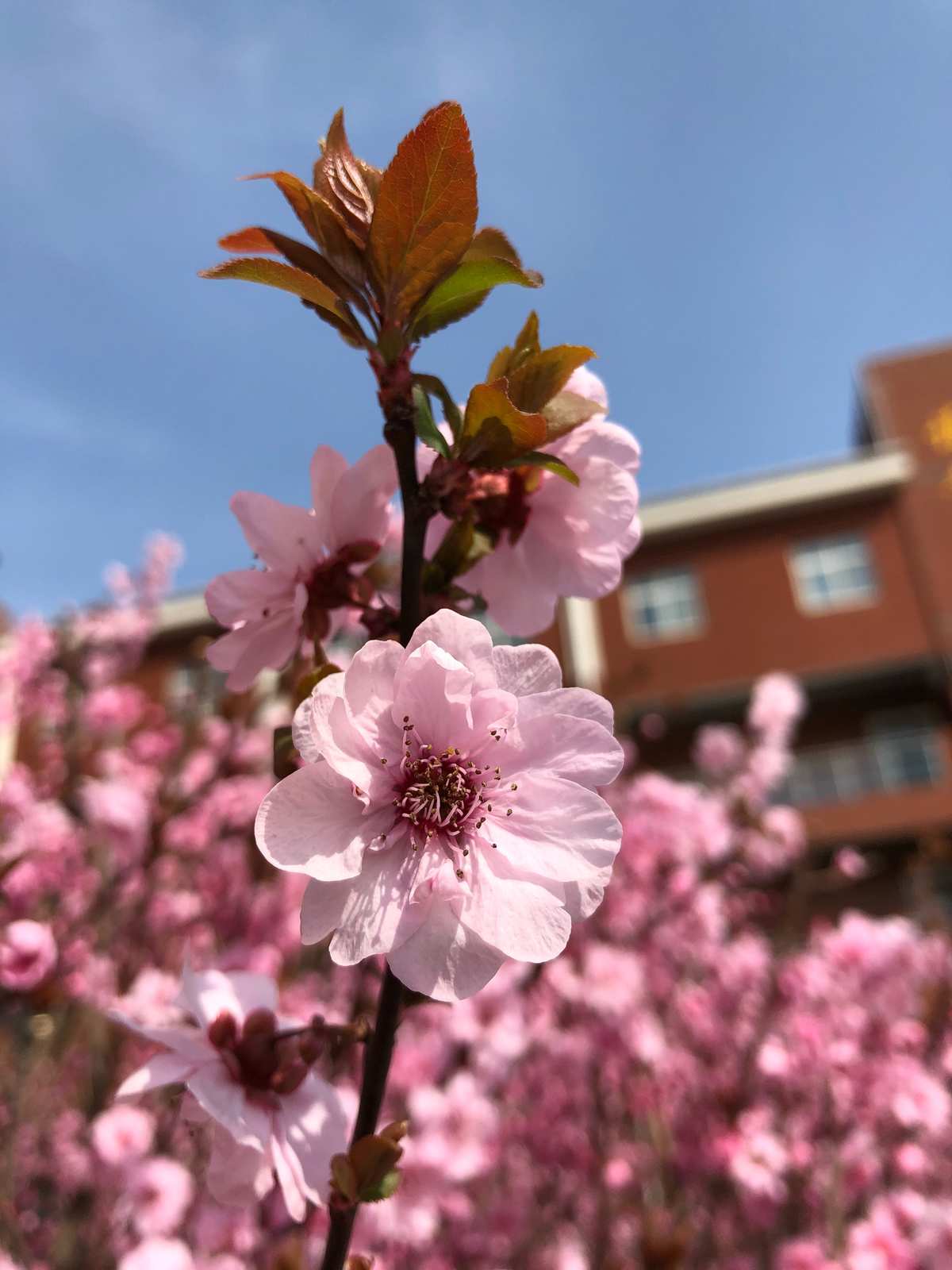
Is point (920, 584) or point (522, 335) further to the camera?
point (920, 584)

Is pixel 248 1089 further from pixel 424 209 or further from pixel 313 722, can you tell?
pixel 424 209

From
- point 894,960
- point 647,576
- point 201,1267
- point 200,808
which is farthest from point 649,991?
point 647,576

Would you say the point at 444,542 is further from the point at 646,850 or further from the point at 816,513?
the point at 816,513

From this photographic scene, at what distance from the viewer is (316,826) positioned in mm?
722

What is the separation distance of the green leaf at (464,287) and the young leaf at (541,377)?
66 mm

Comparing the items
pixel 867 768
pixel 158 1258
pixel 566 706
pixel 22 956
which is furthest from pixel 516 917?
pixel 867 768

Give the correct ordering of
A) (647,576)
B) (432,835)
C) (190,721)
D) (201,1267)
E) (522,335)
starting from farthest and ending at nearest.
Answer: (647,576) → (190,721) → (201,1267) → (522,335) → (432,835)

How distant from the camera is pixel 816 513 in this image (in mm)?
14000

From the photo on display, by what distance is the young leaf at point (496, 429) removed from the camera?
0.76 m

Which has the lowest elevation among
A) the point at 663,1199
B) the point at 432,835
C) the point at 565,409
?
the point at 663,1199

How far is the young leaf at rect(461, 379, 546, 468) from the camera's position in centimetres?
76

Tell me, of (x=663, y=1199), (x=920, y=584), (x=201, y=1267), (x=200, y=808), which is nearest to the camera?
(x=201, y=1267)

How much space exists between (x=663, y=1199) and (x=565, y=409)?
10.4 feet

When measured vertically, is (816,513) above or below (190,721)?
above
